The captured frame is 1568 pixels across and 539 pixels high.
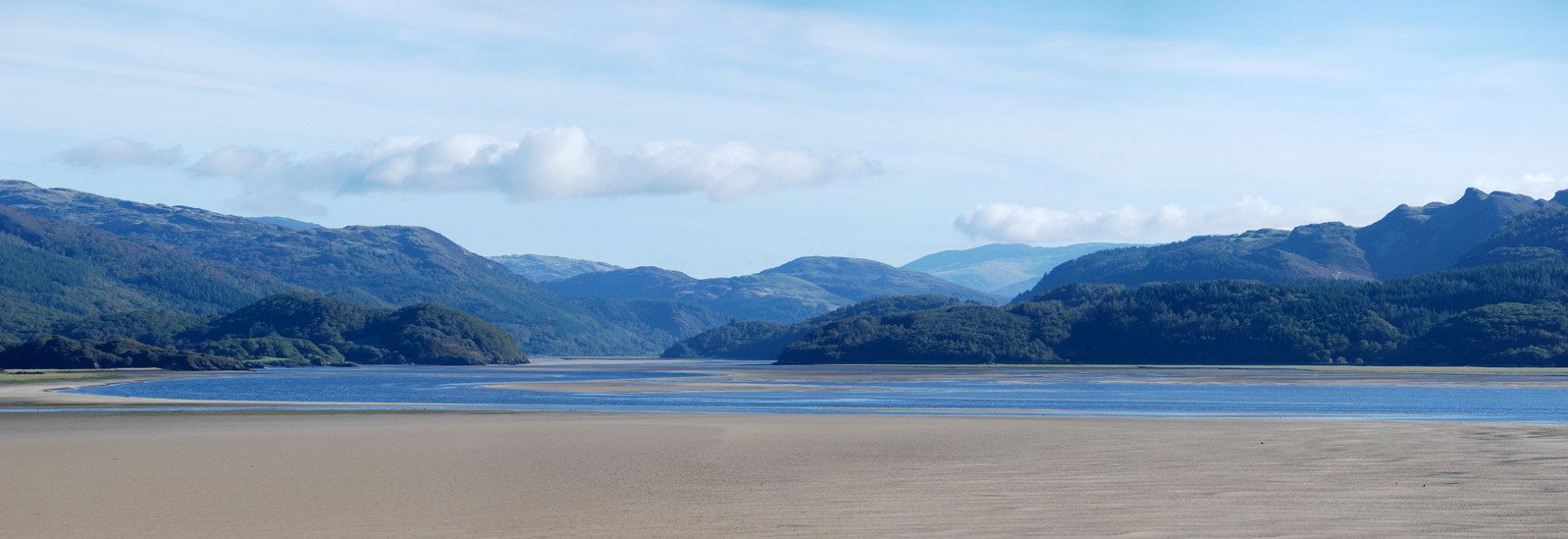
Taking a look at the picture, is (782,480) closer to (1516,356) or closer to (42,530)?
(42,530)

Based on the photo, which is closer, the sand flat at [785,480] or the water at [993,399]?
the sand flat at [785,480]

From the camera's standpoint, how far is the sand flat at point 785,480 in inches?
1031

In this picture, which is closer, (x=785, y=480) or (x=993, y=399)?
(x=785, y=480)

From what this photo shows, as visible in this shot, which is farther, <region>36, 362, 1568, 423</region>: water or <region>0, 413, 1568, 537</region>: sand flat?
<region>36, 362, 1568, 423</region>: water

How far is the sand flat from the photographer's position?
26.2 metres

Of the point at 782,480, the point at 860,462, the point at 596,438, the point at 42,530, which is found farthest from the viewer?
the point at 596,438

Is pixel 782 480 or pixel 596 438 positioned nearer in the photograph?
pixel 782 480

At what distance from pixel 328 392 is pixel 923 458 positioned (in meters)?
76.0

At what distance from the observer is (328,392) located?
10606cm

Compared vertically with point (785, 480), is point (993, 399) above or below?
above

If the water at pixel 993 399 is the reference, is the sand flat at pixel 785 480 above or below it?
below

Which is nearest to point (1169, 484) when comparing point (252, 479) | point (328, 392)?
point (252, 479)

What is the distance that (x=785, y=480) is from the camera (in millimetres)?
34594

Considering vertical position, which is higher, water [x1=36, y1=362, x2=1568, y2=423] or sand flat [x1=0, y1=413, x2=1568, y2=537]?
water [x1=36, y1=362, x2=1568, y2=423]
